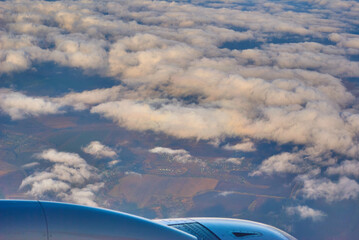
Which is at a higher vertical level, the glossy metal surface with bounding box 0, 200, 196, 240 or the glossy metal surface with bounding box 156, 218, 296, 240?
the glossy metal surface with bounding box 0, 200, 196, 240

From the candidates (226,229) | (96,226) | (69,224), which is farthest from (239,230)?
(69,224)

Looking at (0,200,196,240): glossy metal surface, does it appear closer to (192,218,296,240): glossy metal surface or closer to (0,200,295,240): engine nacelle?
(0,200,295,240): engine nacelle

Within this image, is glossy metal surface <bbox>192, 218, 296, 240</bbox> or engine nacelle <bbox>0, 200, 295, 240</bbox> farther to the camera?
glossy metal surface <bbox>192, 218, 296, 240</bbox>

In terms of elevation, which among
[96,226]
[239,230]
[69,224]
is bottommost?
[239,230]

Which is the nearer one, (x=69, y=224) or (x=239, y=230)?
(x=69, y=224)

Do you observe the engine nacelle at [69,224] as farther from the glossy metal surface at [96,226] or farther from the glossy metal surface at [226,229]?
the glossy metal surface at [226,229]

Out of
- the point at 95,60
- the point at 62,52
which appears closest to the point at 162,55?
the point at 95,60

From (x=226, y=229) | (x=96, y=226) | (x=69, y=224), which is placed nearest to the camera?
(x=69, y=224)

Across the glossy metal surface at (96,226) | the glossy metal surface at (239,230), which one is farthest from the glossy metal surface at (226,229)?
the glossy metal surface at (96,226)

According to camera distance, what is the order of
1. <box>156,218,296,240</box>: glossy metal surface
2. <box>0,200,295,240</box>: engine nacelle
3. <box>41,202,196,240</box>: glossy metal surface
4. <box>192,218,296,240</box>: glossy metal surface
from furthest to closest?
<box>192,218,296,240</box>: glossy metal surface
<box>156,218,296,240</box>: glossy metal surface
<box>41,202,196,240</box>: glossy metal surface
<box>0,200,295,240</box>: engine nacelle

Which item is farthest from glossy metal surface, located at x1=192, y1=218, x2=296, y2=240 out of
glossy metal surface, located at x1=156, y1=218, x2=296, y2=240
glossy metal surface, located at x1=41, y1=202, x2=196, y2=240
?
glossy metal surface, located at x1=41, y1=202, x2=196, y2=240

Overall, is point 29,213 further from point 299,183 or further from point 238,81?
point 238,81

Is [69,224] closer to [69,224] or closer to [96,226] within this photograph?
[69,224]
